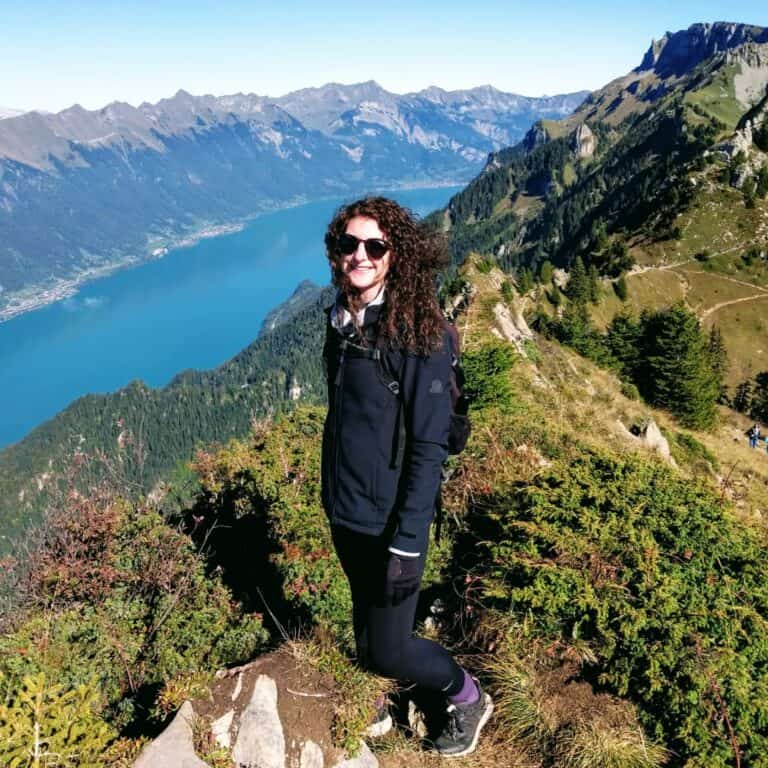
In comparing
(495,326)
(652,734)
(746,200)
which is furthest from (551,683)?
(746,200)

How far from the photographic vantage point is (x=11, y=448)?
160375 mm

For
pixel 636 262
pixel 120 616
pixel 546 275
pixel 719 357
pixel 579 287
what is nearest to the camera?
pixel 120 616

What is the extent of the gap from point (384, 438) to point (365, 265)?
125 centimetres


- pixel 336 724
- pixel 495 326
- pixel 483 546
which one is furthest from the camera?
pixel 495 326

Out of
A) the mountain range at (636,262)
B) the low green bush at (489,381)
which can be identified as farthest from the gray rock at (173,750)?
the low green bush at (489,381)

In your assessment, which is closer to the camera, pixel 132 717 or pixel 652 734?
pixel 652 734

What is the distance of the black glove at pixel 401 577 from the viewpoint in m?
3.82

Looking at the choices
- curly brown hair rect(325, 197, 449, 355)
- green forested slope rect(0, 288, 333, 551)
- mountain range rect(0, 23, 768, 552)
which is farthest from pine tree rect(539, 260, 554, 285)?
green forested slope rect(0, 288, 333, 551)

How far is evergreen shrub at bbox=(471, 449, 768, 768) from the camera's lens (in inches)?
175

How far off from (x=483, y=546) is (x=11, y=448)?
619 feet

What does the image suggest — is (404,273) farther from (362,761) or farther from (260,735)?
(362,761)

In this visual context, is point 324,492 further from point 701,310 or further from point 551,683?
point 701,310

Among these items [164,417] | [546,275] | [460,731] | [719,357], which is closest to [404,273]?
[460,731]

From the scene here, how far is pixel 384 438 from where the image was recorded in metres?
3.90
